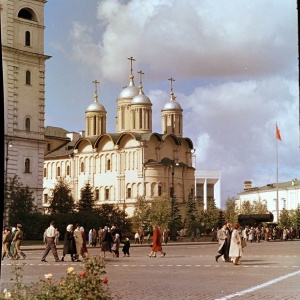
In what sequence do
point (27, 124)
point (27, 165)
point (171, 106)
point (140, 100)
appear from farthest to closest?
point (171, 106) < point (140, 100) < point (27, 165) < point (27, 124)

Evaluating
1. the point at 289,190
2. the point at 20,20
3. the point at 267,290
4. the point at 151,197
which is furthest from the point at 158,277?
the point at 289,190

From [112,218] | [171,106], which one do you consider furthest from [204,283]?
[171,106]

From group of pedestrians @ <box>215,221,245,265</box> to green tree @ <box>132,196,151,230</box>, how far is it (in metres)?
55.6

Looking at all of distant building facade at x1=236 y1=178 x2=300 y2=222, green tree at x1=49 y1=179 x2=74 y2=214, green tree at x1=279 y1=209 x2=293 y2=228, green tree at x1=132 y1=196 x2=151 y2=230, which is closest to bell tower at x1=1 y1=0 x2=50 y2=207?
green tree at x1=49 y1=179 x2=74 y2=214

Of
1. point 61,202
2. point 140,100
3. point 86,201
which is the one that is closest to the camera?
point 61,202

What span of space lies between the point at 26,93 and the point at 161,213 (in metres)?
23.1

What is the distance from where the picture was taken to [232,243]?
24.6 m

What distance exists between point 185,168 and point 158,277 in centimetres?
8903

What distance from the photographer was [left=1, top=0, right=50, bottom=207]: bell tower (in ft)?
203

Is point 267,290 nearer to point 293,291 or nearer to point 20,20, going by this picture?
point 293,291

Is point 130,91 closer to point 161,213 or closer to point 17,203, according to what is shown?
point 161,213

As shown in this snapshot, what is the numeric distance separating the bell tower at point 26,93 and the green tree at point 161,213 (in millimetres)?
16585

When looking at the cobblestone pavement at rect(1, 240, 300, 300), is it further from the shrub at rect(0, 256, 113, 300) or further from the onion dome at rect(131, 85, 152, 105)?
the onion dome at rect(131, 85, 152, 105)

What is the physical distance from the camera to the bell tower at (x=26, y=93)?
61969 mm
